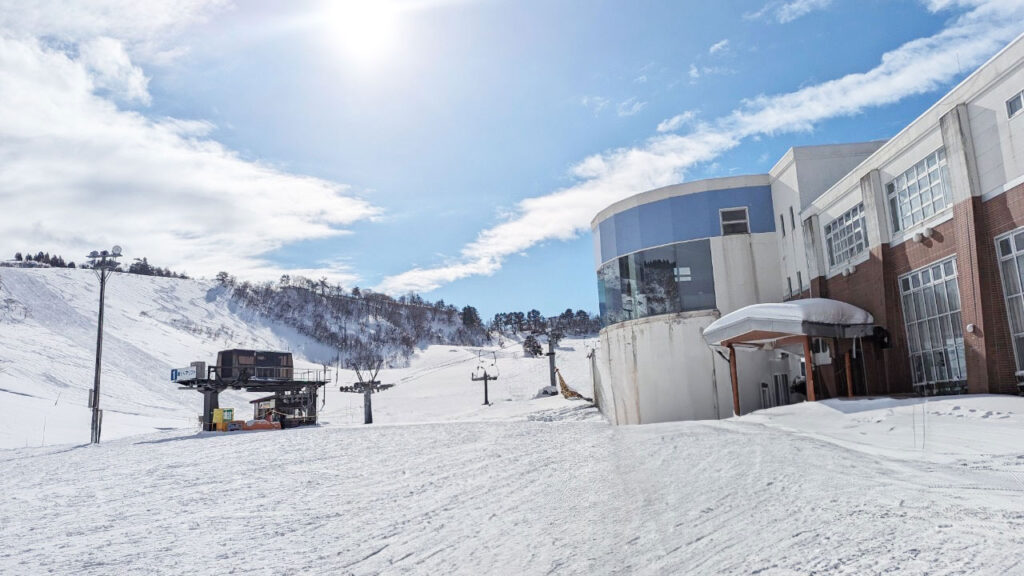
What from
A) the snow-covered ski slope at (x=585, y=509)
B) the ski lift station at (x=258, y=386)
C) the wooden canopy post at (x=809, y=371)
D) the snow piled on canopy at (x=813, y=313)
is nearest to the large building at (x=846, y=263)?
the snow piled on canopy at (x=813, y=313)

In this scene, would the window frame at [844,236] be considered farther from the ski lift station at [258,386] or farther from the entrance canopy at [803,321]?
the ski lift station at [258,386]

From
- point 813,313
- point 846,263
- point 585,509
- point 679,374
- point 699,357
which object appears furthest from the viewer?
point 679,374

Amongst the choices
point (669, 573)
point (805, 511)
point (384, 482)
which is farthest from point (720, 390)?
point (669, 573)

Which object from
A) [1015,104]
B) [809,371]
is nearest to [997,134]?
[1015,104]

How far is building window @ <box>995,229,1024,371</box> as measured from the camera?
1352cm

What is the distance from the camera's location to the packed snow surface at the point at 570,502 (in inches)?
204

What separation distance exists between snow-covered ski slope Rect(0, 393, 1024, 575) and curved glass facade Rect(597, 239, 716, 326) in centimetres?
1200

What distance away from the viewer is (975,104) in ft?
48.3

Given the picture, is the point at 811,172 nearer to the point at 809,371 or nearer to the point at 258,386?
the point at 809,371

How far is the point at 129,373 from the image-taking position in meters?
66.2

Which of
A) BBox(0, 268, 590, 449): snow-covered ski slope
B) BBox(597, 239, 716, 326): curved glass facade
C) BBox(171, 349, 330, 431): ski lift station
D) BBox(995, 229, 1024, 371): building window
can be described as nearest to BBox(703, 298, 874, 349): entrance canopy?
BBox(995, 229, 1024, 371): building window

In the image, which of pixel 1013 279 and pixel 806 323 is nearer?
pixel 1013 279

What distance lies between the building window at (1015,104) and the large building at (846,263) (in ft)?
0.10

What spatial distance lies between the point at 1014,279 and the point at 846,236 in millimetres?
7007
